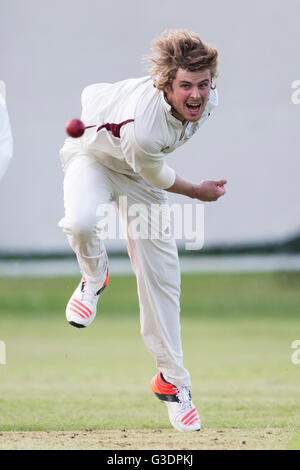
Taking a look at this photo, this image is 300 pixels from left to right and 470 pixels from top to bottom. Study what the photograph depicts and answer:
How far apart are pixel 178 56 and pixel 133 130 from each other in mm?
374

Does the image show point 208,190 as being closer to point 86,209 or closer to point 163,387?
point 86,209

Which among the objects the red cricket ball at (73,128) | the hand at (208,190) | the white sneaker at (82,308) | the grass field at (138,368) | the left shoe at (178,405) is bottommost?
the grass field at (138,368)

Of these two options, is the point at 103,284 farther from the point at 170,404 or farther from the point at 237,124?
the point at 237,124

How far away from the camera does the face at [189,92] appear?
3318mm

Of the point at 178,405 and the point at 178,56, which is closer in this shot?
the point at 178,56

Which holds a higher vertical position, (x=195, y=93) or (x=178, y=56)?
(x=178, y=56)

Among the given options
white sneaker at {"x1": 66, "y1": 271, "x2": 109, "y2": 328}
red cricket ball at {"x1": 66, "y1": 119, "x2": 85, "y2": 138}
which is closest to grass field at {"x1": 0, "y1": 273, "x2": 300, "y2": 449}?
white sneaker at {"x1": 66, "y1": 271, "x2": 109, "y2": 328}

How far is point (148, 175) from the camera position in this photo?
11.5 feet

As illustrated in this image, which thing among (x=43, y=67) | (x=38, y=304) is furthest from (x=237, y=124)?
(x=38, y=304)

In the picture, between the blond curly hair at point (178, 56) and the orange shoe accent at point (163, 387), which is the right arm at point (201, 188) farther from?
the orange shoe accent at point (163, 387)

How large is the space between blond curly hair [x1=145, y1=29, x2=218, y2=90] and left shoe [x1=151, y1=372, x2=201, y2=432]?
5.08 feet

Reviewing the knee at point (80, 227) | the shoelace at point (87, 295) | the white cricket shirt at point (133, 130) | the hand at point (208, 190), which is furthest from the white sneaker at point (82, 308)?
the hand at point (208, 190)

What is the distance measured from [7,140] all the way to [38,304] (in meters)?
7.91

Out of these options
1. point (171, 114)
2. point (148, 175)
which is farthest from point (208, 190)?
point (171, 114)
